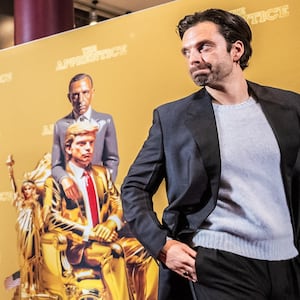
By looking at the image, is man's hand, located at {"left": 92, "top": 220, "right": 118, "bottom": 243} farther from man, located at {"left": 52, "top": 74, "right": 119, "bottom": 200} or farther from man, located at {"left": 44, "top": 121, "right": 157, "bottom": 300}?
man, located at {"left": 52, "top": 74, "right": 119, "bottom": 200}

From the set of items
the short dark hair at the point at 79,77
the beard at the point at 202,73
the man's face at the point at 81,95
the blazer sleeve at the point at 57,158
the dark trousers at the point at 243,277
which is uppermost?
the short dark hair at the point at 79,77

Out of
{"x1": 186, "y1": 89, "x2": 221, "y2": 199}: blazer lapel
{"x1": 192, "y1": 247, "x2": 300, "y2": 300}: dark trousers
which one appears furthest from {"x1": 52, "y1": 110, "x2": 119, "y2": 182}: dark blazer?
{"x1": 192, "y1": 247, "x2": 300, "y2": 300}: dark trousers

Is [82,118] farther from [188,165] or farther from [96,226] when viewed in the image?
[188,165]

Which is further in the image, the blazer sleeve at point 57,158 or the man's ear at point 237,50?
the blazer sleeve at point 57,158

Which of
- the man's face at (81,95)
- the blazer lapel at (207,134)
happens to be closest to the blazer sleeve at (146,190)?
the blazer lapel at (207,134)

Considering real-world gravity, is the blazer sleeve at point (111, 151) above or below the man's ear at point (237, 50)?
below

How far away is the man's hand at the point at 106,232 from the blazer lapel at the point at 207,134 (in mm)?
738

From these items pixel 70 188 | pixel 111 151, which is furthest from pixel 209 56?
pixel 70 188

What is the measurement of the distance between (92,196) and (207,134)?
2.70 ft

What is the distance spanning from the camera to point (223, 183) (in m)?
1.47

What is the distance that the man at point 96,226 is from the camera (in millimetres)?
2045

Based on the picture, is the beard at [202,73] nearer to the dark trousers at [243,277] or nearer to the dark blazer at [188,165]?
the dark blazer at [188,165]

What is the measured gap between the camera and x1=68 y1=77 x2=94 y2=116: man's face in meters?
2.20

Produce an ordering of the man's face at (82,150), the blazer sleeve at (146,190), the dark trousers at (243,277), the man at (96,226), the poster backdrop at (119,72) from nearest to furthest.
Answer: the dark trousers at (243,277)
the blazer sleeve at (146,190)
the poster backdrop at (119,72)
the man at (96,226)
the man's face at (82,150)
